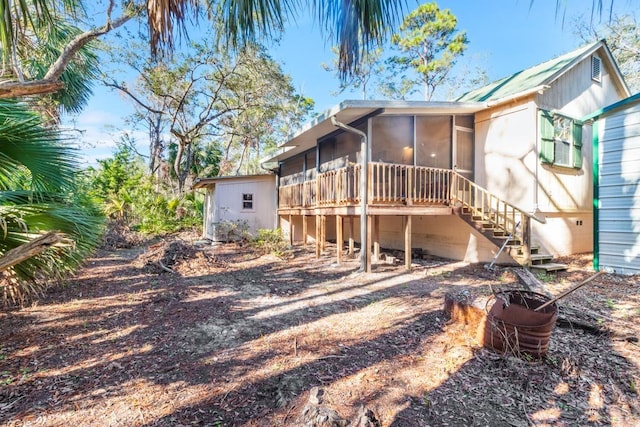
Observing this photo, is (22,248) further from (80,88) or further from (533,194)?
(533,194)

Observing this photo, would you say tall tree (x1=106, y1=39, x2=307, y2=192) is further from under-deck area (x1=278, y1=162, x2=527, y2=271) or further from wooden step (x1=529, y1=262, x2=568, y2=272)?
wooden step (x1=529, y1=262, x2=568, y2=272)

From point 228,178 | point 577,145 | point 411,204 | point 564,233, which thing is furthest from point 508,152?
point 228,178

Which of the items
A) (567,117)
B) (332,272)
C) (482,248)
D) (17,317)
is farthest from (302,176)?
(17,317)

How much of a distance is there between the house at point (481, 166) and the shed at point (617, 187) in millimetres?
1020

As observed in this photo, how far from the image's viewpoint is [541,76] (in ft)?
28.0

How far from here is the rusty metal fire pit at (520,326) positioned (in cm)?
300

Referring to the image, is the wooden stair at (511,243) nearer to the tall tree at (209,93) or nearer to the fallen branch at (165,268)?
the fallen branch at (165,268)

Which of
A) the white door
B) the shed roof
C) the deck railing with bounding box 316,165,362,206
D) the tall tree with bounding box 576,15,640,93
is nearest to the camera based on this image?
the deck railing with bounding box 316,165,362,206

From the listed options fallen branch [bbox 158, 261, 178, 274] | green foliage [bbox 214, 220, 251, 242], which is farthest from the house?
green foliage [bbox 214, 220, 251, 242]

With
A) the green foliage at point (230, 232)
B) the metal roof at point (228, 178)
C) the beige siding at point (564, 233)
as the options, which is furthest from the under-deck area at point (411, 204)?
the metal roof at point (228, 178)

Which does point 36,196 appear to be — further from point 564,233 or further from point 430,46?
point 430,46

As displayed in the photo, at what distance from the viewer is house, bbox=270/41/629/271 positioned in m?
7.60

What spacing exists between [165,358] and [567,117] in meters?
11.0

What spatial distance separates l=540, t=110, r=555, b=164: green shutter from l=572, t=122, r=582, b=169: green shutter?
4.21 feet
